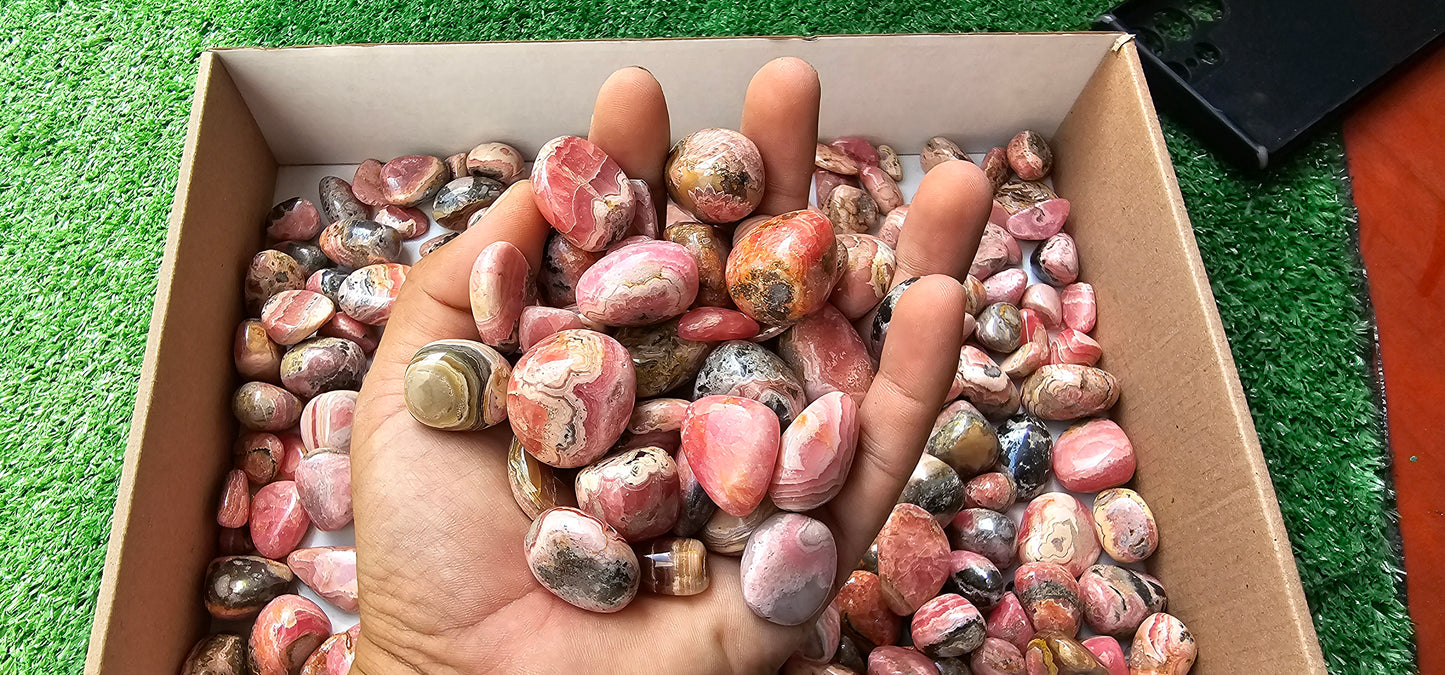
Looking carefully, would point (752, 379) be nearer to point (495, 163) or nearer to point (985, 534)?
point (985, 534)

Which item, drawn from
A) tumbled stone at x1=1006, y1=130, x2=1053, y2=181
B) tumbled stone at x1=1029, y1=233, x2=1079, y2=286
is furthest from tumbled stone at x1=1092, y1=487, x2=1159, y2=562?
tumbled stone at x1=1006, y1=130, x2=1053, y2=181

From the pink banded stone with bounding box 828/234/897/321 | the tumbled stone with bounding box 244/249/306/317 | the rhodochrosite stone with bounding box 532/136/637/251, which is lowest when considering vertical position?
the tumbled stone with bounding box 244/249/306/317

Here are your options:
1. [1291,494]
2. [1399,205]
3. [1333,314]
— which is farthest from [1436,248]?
[1291,494]

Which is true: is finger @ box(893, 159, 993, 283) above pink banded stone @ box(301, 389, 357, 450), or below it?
above

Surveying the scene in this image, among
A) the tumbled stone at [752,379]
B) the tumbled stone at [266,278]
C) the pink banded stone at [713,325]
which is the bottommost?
the tumbled stone at [266,278]

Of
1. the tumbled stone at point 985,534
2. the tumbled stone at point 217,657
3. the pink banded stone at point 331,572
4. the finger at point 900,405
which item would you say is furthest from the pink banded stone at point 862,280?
the tumbled stone at point 217,657

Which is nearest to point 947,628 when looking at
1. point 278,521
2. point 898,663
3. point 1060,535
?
point 898,663

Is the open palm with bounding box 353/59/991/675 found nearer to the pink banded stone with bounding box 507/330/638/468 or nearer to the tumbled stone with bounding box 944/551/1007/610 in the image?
the pink banded stone with bounding box 507/330/638/468

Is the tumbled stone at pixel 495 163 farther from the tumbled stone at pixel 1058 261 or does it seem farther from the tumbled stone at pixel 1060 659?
the tumbled stone at pixel 1060 659
